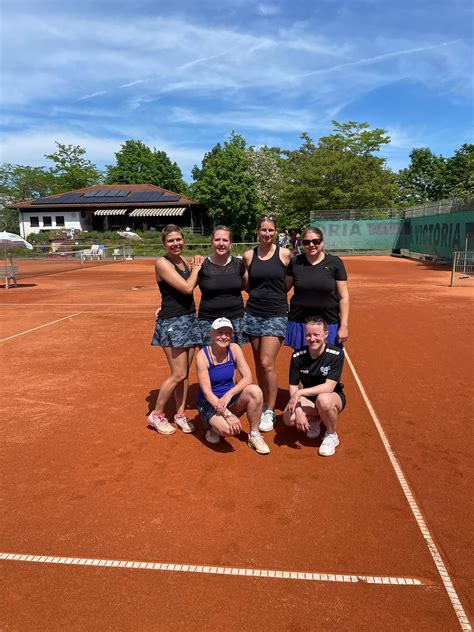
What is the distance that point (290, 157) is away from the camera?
46.0 meters

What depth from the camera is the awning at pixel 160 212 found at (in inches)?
1662

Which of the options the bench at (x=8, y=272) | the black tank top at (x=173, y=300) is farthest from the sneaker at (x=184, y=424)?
the bench at (x=8, y=272)

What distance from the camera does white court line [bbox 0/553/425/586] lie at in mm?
2721

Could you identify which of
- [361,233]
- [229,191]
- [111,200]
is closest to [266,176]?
[229,191]

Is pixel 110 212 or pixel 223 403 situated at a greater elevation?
pixel 110 212

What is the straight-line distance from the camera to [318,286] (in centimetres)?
425

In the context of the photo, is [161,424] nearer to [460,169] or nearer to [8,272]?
[8,272]

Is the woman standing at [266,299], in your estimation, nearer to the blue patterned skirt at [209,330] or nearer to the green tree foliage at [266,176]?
the blue patterned skirt at [209,330]

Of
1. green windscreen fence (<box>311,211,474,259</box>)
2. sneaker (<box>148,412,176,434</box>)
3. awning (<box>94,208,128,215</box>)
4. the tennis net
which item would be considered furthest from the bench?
awning (<box>94,208,128,215</box>)

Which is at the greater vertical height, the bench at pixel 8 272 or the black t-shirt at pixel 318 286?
the black t-shirt at pixel 318 286

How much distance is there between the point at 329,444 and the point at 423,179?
65.0 m

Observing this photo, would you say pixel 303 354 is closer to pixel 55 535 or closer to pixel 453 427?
pixel 453 427

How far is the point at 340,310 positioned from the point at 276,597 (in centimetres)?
257

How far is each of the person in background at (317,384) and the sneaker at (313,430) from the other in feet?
0.36
